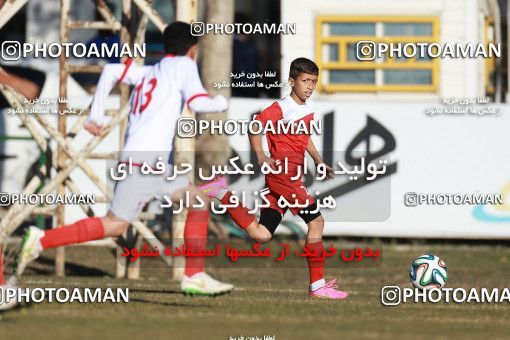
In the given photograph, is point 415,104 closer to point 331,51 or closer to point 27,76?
point 331,51

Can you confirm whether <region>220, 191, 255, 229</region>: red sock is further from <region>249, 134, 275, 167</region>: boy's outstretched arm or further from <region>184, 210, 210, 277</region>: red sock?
<region>184, 210, 210, 277</region>: red sock

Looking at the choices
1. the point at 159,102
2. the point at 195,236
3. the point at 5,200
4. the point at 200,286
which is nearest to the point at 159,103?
the point at 159,102

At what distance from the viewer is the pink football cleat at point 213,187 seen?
1177cm

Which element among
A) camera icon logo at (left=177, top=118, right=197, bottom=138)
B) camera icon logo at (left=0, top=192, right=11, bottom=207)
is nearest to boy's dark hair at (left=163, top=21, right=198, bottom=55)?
camera icon logo at (left=177, top=118, right=197, bottom=138)

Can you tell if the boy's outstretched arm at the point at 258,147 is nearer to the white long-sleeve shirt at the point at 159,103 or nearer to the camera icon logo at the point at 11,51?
the white long-sleeve shirt at the point at 159,103

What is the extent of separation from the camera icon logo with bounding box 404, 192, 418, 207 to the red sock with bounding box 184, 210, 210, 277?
1037 centimetres

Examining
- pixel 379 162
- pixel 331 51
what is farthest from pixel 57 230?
pixel 331 51

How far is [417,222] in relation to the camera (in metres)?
21.6

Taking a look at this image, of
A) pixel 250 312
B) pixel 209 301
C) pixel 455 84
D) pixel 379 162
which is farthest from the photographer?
pixel 455 84

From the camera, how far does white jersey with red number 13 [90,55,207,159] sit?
1138 centimetres

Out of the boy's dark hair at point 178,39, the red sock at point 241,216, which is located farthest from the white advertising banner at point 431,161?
the boy's dark hair at point 178,39

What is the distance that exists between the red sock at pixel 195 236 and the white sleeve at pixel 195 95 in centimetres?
82

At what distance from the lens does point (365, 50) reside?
2197cm

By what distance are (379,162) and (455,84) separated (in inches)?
88.7
